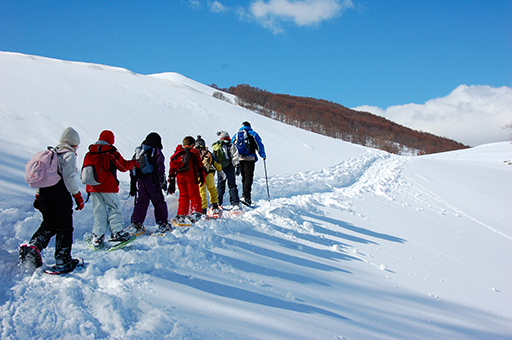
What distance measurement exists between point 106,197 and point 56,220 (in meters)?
0.64

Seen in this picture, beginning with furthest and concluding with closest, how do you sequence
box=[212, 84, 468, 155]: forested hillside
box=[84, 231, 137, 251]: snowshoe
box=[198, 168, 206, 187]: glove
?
box=[212, 84, 468, 155]: forested hillside < box=[198, 168, 206, 187]: glove < box=[84, 231, 137, 251]: snowshoe

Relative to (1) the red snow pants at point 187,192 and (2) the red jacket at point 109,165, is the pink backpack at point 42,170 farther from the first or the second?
(1) the red snow pants at point 187,192

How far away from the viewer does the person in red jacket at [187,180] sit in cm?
477

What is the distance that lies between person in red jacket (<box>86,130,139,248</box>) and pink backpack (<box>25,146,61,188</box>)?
59 centimetres

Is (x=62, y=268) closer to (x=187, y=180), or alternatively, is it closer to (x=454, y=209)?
(x=187, y=180)

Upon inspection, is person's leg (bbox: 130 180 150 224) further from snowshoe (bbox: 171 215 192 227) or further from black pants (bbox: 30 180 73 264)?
black pants (bbox: 30 180 73 264)

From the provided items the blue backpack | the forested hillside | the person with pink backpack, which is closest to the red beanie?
the person with pink backpack

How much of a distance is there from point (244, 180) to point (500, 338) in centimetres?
485

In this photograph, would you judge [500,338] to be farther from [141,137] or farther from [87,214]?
[141,137]

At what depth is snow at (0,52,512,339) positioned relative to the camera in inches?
95.6

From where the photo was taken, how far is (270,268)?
358 cm

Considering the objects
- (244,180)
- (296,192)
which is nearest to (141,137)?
(244,180)

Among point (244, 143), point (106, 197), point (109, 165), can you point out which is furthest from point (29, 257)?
point (244, 143)

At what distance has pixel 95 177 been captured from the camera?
3.51 meters
